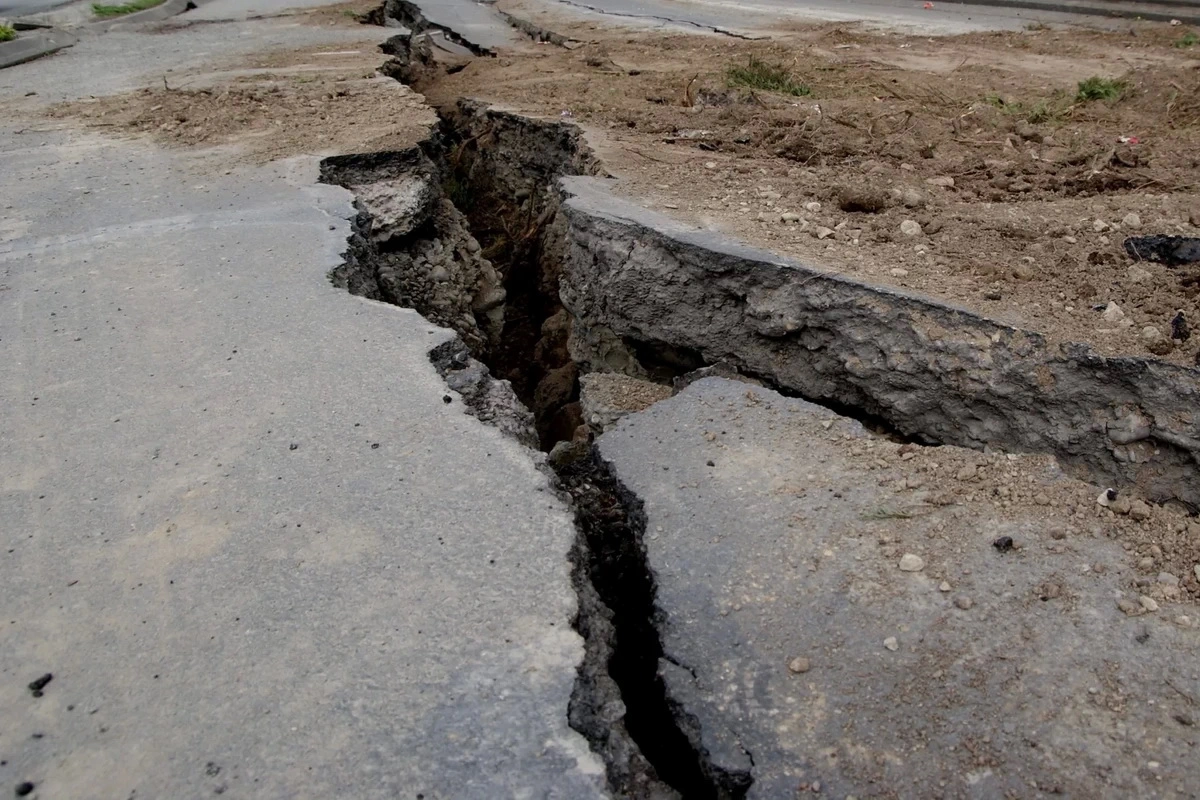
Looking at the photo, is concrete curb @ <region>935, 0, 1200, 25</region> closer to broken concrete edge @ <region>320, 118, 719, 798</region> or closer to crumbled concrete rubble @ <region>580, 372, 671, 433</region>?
crumbled concrete rubble @ <region>580, 372, 671, 433</region>

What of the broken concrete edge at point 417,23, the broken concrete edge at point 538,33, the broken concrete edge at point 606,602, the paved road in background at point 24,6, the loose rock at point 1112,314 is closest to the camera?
the broken concrete edge at point 606,602

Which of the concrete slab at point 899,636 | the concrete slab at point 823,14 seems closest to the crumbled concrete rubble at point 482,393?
the concrete slab at point 899,636

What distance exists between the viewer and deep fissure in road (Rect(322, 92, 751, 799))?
6.43ft

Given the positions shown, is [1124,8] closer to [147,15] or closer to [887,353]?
[887,353]

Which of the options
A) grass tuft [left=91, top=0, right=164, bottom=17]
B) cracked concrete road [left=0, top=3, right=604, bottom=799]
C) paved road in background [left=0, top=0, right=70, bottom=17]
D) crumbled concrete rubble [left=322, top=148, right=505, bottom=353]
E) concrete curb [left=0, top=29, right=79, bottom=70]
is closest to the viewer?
cracked concrete road [left=0, top=3, right=604, bottom=799]

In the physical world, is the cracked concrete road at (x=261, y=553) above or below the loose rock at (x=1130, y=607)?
below

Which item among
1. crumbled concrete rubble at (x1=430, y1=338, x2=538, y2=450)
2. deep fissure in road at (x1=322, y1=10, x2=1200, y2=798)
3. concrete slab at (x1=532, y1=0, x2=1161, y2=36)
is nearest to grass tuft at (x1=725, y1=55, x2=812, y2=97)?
deep fissure in road at (x1=322, y1=10, x2=1200, y2=798)

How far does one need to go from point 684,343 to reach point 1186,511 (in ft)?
6.33

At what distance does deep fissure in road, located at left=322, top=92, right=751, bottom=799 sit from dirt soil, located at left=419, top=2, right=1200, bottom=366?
0.47 meters

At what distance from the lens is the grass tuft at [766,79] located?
6.19 metres

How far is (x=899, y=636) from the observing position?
6.77 feet

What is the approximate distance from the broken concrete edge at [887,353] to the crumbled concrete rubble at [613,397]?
39cm

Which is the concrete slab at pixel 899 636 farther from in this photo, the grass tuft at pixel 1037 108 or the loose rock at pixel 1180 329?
the grass tuft at pixel 1037 108

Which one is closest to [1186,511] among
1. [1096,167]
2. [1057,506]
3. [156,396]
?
[1057,506]
